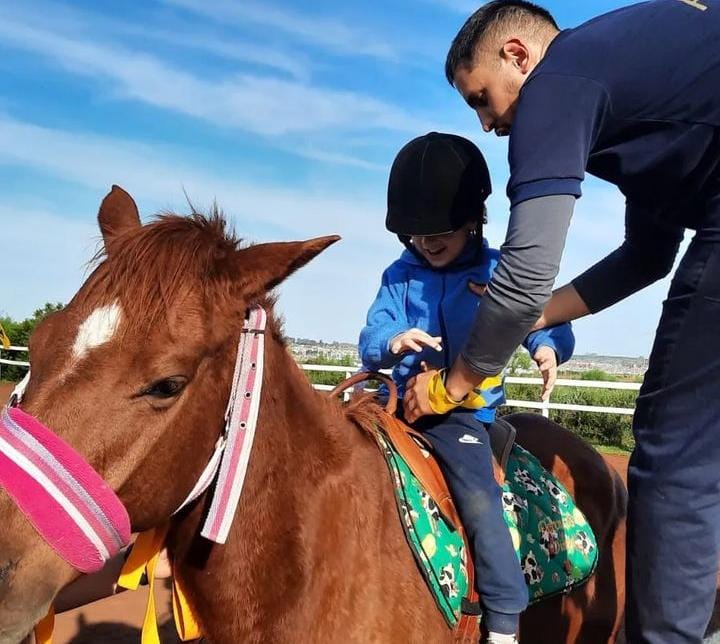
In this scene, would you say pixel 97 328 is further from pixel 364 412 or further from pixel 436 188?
pixel 436 188

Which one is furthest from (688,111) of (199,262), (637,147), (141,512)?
(141,512)

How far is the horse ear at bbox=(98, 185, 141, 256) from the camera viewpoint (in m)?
2.32

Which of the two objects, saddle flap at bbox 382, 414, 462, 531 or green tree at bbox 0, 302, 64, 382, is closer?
saddle flap at bbox 382, 414, 462, 531

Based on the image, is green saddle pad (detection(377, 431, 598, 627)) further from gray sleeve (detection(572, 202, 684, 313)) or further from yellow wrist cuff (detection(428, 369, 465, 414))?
gray sleeve (detection(572, 202, 684, 313))

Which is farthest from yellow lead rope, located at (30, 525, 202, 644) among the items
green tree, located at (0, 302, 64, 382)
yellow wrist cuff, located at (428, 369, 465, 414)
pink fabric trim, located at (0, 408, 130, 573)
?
green tree, located at (0, 302, 64, 382)

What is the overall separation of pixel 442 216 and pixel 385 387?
2.57ft

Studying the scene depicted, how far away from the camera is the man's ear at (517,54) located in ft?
7.20

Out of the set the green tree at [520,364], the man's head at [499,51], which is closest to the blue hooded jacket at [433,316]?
the man's head at [499,51]

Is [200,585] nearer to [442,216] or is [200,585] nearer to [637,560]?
[637,560]

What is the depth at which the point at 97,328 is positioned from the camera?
5.57 ft

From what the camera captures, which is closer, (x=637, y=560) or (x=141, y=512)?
(x=141, y=512)

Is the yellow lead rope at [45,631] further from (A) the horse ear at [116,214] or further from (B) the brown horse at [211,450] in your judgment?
(A) the horse ear at [116,214]

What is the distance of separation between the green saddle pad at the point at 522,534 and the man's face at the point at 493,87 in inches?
46.9

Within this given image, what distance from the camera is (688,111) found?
6.56 feet
